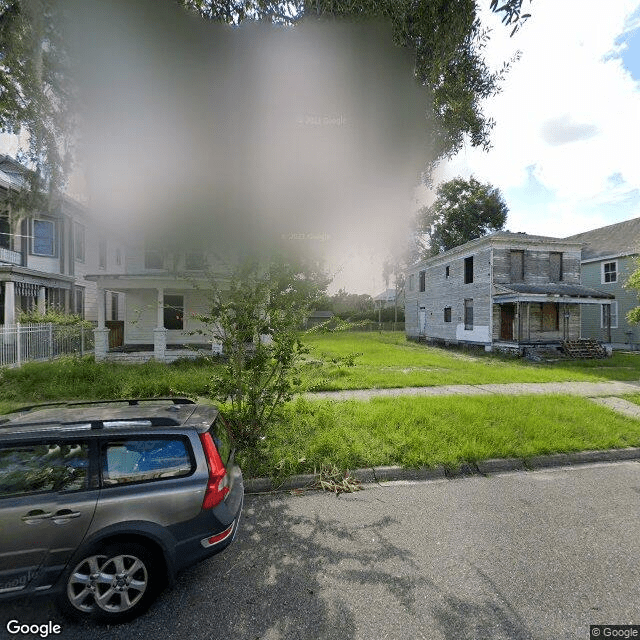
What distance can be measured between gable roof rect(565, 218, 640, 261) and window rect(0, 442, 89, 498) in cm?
2670

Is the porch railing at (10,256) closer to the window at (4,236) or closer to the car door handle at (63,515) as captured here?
the window at (4,236)

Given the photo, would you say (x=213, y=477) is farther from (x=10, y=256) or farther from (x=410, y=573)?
(x=10, y=256)

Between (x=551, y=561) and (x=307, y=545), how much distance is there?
2.19 m

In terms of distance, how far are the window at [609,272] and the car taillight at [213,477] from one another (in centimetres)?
Result: 2850

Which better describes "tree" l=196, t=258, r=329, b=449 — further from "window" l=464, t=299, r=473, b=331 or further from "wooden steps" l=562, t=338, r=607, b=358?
"window" l=464, t=299, r=473, b=331

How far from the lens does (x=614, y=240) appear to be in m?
24.2

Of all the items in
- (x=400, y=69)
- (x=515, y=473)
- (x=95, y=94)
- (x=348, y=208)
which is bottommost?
(x=515, y=473)

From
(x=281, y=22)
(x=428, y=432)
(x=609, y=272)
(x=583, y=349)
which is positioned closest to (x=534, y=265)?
(x=583, y=349)

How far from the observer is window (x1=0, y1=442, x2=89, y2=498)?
2525mm

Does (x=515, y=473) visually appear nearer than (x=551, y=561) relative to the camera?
No

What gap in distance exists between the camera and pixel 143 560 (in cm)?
256

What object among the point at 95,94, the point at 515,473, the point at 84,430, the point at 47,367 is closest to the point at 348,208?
the point at 95,94

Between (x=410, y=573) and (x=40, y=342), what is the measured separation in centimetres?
1480

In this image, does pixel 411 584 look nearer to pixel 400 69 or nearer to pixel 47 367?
pixel 400 69
